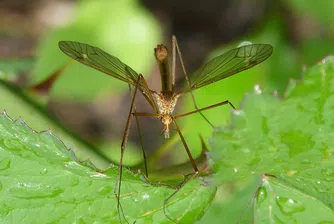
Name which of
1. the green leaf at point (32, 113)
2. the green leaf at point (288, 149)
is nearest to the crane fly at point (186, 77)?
the green leaf at point (32, 113)

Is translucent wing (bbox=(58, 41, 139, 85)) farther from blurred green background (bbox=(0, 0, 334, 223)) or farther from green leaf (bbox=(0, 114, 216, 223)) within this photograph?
blurred green background (bbox=(0, 0, 334, 223))

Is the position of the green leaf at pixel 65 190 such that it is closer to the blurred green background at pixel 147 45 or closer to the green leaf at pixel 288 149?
the green leaf at pixel 288 149

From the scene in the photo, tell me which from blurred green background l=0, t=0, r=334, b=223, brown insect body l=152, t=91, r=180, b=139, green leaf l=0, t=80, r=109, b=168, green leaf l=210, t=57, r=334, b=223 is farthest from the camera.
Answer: blurred green background l=0, t=0, r=334, b=223

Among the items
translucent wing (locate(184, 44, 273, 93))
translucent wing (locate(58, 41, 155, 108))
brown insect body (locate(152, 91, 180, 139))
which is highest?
translucent wing (locate(58, 41, 155, 108))

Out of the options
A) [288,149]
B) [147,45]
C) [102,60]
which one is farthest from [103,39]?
[288,149]

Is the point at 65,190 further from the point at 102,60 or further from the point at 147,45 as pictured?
the point at 147,45

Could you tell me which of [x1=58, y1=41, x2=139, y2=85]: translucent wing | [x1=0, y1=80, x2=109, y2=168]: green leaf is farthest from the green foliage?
[x1=58, y1=41, x2=139, y2=85]: translucent wing
